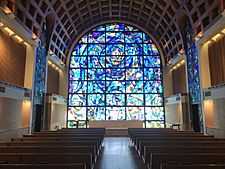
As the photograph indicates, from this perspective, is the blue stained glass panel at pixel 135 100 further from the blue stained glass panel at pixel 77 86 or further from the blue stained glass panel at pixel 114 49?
the blue stained glass panel at pixel 114 49

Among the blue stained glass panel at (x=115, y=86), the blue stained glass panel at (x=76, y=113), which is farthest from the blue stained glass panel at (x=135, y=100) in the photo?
the blue stained glass panel at (x=76, y=113)

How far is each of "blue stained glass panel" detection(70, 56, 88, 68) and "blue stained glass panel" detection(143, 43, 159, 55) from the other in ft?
18.8

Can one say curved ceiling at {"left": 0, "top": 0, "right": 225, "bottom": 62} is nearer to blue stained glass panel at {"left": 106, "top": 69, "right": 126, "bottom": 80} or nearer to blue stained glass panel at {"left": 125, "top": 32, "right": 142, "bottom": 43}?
blue stained glass panel at {"left": 125, "top": 32, "right": 142, "bottom": 43}

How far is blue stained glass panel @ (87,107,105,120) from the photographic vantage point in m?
17.0

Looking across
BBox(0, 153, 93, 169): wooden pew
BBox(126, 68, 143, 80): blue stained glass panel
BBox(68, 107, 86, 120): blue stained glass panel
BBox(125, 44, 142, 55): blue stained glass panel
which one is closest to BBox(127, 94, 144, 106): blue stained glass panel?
BBox(126, 68, 143, 80): blue stained glass panel

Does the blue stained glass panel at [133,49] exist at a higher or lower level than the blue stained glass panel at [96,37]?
lower

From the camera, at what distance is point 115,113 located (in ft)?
56.2

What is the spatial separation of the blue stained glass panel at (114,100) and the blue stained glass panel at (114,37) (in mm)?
5243

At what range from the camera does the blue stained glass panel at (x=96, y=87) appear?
1748 cm

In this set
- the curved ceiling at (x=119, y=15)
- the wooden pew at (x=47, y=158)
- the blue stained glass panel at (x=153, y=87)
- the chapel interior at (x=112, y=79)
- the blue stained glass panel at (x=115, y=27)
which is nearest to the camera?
the wooden pew at (x=47, y=158)

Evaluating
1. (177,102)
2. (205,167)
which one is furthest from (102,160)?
(177,102)

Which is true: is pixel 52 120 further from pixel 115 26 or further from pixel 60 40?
pixel 115 26

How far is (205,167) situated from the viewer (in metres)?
2.73

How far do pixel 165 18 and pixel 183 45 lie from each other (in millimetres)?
3091
